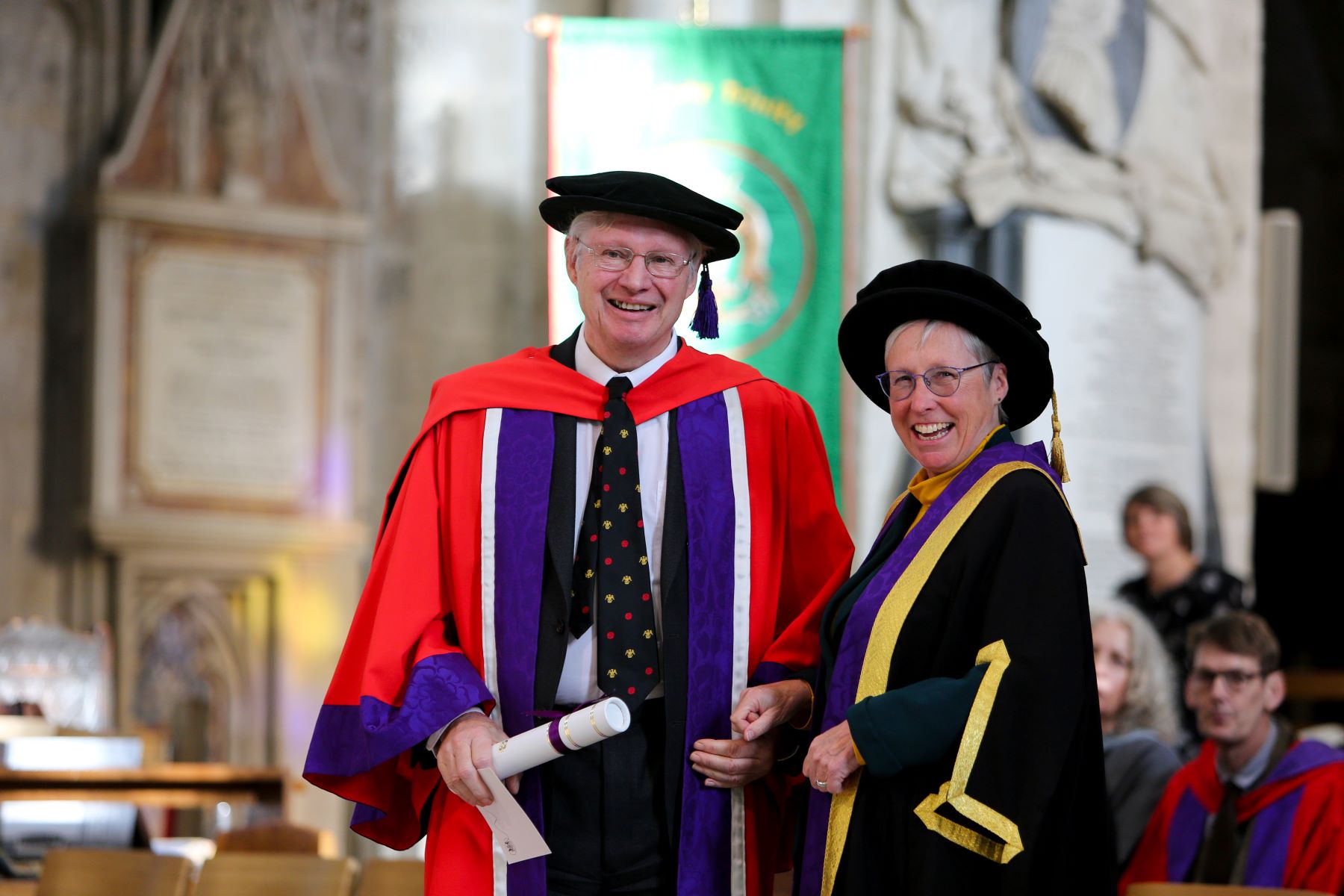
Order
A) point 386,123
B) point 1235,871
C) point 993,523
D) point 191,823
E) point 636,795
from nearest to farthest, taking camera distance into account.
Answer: point 993,523 → point 636,795 → point 1235,871 → point 191,823 → point 386,123

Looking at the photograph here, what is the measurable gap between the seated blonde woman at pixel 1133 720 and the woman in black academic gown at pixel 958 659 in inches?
104

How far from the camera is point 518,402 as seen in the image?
308cm

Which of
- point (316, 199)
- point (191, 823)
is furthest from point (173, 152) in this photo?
point (191, 823)

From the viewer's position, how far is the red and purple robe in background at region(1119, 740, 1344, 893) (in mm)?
4730

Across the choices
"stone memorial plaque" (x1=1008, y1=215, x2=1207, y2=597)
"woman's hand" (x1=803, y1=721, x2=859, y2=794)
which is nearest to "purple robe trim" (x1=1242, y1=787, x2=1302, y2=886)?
"woman's hand" (x1=803, y1=721, x2=859, y2=794)

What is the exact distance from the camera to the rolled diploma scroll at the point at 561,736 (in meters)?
2.68

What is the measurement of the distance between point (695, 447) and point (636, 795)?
1.99ft

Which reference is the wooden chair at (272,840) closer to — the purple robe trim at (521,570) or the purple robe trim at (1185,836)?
the purple robe trim at (1185,836)

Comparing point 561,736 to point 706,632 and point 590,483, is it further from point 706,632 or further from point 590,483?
point 590,483

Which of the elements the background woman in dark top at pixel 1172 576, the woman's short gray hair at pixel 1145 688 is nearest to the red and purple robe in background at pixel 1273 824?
the woman's short gray hair at pixel 1145 688

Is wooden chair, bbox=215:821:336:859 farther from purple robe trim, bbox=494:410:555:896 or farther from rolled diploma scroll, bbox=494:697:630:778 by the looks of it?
rolled diploma scroll, bbox=494:697:630:778

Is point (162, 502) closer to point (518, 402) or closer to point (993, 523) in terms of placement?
point (518, 402)

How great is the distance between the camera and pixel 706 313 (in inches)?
127

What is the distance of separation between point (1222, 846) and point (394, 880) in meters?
2.28
